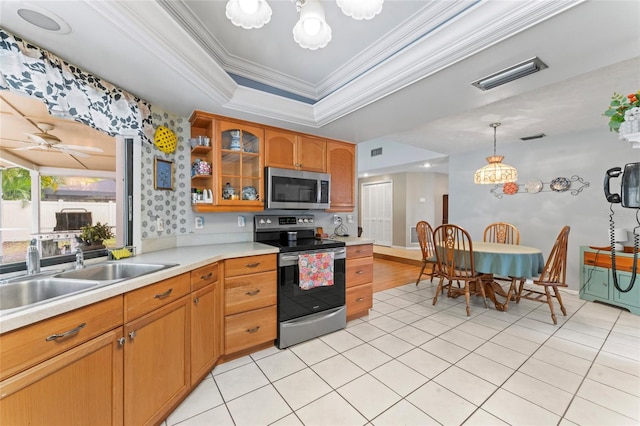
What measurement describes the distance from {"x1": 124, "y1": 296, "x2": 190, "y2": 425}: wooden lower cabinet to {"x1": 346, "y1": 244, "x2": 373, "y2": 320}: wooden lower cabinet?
1632 millimetres

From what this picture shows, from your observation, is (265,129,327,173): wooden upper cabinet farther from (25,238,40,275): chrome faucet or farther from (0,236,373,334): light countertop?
(25,238,40,275): chrome faucet

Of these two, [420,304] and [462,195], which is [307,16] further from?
[462,195]

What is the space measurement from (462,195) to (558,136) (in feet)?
5.42

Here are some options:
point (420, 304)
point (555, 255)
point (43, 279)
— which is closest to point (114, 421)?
point (43, 279)

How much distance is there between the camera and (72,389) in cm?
99

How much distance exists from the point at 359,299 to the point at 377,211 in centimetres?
541

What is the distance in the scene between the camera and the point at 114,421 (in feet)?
3.76

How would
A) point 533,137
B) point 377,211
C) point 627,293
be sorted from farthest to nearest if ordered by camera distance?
point 377,211 < point 533,137 < point 627,293

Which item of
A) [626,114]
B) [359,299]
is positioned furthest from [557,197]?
[626,114]

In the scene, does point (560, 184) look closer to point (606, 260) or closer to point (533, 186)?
point (533, 186)

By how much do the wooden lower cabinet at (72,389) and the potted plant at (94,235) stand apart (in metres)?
0.97

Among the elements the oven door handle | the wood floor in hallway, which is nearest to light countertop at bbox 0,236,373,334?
the oven door handle

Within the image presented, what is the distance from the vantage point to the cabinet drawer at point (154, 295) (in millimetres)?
1229

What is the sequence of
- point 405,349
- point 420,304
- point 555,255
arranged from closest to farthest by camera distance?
point 405,349 < point 555,255 < point 420,304
